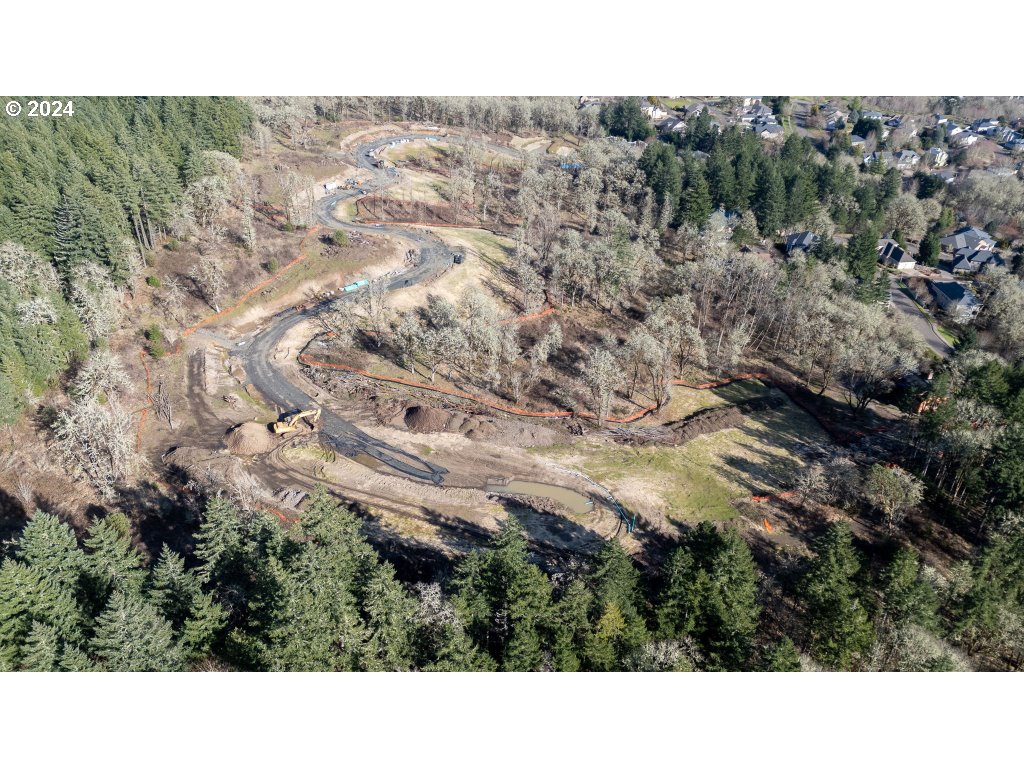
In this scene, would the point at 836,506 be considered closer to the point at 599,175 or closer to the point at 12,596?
the point at 12,596

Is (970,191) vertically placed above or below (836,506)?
above

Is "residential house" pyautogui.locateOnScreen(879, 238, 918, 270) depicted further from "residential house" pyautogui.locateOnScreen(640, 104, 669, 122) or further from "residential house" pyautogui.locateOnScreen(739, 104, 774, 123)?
"residential house" pyautogui.locateOnScreen(640, 104, 669, 122)

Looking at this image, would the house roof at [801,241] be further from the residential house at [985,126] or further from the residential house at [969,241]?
the residential house at [985,126]

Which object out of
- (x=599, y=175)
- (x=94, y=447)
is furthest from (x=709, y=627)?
(x=599, y=175)

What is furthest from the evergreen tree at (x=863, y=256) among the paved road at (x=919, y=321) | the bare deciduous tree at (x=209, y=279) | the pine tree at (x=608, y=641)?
the bare deciduous tree at (x=209, y=279)

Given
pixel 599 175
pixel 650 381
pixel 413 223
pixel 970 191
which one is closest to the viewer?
pixel 650 381

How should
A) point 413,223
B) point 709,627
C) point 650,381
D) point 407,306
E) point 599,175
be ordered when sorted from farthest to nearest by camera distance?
point 599,175, point 413,223, point 407,306, point 650,381, point 709,627
